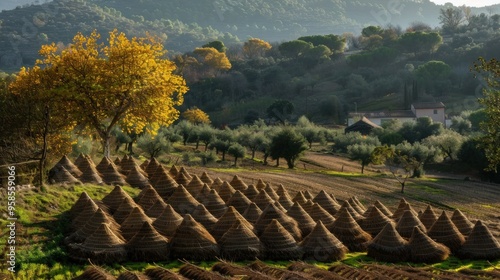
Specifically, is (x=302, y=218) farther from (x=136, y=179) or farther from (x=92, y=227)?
(x=136, y=179)

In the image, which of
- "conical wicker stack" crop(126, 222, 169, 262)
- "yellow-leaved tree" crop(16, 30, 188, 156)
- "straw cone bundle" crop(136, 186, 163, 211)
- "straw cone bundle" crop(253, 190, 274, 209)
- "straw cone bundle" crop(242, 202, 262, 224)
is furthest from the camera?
"yellow-leaved tree" crop(16, 30, 188, 156)

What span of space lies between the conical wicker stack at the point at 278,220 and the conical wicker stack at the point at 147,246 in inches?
187

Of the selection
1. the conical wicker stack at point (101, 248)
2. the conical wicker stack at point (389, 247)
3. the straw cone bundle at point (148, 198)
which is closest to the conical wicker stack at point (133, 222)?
the conical wicker stack at point (101, 248)

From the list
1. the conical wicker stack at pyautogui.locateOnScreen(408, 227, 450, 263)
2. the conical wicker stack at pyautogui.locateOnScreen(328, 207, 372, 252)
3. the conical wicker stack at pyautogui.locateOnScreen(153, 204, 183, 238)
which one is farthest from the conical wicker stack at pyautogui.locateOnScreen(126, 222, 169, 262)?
the conical wicker stack at pyautogui.locateOnScreen(408, 227, 450, 263)

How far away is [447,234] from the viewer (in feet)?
99.4

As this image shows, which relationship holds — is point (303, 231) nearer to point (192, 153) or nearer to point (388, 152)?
point (388, 152)

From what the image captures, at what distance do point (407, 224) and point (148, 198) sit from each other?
12.4 meters

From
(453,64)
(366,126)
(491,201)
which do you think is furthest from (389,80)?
(491,201)

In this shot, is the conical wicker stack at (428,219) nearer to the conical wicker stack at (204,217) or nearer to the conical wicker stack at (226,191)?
the conical wicker stack at (226,191)

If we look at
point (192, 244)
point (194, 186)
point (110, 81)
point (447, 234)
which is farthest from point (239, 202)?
point (110, 81)

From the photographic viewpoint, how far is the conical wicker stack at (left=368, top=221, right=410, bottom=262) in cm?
2838

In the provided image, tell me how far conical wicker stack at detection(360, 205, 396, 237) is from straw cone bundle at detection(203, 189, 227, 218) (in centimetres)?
681

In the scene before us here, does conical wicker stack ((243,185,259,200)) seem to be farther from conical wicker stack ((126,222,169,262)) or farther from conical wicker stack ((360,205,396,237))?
conical wicker stack ((126,222,169,262))

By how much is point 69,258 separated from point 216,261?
18.7 ft
